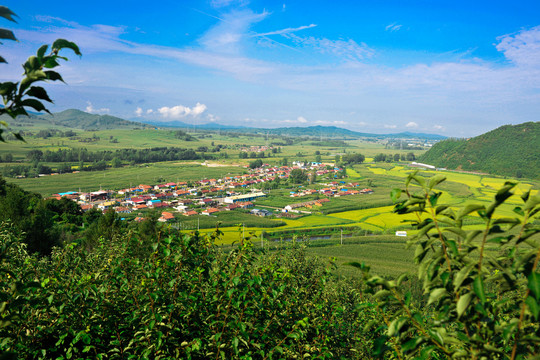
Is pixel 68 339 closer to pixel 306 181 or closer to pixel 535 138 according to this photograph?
pixel 306 181

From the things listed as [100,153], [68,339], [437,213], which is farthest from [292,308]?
[100,153]

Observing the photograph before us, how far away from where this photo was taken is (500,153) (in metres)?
99.1

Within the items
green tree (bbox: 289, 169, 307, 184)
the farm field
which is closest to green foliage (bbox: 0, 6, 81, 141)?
the farm field

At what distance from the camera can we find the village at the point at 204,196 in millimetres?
52031

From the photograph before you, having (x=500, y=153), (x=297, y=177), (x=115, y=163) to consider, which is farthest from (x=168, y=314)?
(x=500, y=153)

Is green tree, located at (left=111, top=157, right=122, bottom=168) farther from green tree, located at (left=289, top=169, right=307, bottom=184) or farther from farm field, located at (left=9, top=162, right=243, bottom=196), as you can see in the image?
green tree, located at (left=289, top=169, right=307, bottom=184)

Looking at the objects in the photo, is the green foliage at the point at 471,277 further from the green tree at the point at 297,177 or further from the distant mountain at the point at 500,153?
the distant mountain at the point at 500,153

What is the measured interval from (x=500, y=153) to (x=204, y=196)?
9378 centimetres

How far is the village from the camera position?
171 feet

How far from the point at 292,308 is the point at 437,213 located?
2.53 meters

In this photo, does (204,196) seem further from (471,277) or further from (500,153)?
(500,153)

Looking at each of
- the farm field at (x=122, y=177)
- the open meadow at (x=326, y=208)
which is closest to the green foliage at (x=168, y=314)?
the open meadow at (x=326, y=208)

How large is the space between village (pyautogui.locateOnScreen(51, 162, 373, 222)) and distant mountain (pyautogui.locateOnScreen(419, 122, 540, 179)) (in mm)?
46804

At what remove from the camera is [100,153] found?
333 feet
